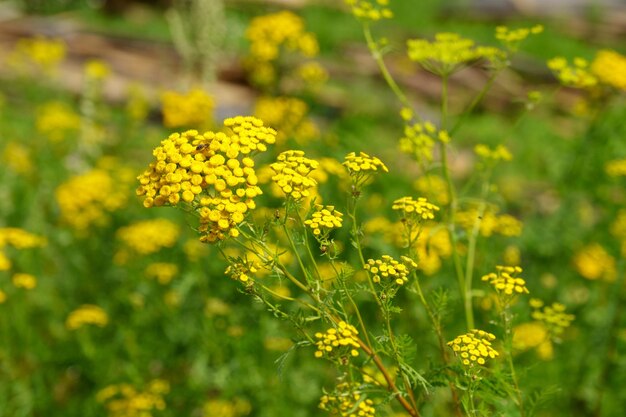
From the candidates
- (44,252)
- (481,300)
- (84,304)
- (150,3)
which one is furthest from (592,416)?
(150,3)

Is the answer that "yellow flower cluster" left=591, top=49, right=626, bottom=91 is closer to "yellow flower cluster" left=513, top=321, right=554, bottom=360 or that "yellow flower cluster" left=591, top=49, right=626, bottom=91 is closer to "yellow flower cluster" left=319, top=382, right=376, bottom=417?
"yellow flower cluster" left=513, top=321, right=554, bottom=360

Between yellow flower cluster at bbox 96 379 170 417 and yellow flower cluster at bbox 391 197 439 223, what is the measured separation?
181cm

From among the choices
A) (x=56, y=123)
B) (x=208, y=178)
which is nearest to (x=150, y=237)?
(x=208, y=178)

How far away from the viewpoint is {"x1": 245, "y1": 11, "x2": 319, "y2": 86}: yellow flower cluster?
392 centimetres

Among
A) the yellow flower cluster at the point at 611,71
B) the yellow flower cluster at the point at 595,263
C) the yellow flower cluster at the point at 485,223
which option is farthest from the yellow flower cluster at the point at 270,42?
the yellow flower cluster at the point at 595,263

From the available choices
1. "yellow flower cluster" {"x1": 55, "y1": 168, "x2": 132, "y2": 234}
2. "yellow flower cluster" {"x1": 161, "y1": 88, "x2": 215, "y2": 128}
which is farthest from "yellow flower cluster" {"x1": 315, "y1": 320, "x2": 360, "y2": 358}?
"yellow flower cluster" {"x1": 55, "y1": 168, "x2": 132, "y2": 234}

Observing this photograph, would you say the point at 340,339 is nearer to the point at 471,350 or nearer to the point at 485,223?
the point at 471,350

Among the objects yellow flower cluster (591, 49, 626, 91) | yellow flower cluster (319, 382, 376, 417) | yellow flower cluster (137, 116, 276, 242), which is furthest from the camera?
yellow flower cluster (591, 49, 626, 91)

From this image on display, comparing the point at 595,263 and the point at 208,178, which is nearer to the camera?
the point at 208,178

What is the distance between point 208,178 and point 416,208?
587 mm

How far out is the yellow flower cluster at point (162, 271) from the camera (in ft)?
11.2

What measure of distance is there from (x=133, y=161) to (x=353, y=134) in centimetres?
300

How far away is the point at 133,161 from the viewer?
641 centimetres

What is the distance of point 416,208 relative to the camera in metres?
1.67
